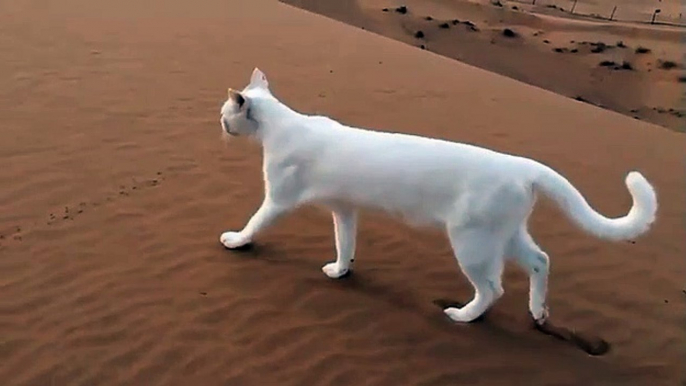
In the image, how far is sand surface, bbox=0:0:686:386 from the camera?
4809 millimetres

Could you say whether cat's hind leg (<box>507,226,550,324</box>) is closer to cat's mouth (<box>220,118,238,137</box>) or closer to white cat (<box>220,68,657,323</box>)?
white cat (<box>220,68,657,323</box>)

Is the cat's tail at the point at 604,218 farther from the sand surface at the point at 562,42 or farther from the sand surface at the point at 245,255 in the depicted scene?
the sand surface at the point at 562,42

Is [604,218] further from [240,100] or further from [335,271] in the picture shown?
[240,100]

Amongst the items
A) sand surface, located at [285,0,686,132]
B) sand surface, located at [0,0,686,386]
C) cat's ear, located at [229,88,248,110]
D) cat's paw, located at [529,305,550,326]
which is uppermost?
cat's ear, located at [229,88,248,110]

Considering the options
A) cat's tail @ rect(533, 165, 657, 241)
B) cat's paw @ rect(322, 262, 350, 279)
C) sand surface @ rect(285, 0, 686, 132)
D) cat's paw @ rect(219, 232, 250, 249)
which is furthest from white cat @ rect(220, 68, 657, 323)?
sand surface @ rect(285, 0, 686, 132)

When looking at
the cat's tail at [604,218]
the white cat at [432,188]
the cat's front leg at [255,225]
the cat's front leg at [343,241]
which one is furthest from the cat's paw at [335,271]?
the cat's tail at [604,218]

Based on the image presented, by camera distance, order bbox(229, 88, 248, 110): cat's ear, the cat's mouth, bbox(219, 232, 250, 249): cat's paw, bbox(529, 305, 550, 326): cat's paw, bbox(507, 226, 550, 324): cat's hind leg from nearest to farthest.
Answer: bbox(507, 226, 550, 324): cat's hind leg → bbox(529, 305, 550, 326): cat's paw → bbox(229, 88, 248, 110): cat's ear → the cat's mouth → bbox(219, 232, 250, 249): cat's paw

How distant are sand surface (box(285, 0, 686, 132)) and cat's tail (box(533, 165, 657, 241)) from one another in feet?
28.9

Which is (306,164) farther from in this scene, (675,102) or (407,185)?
(675,102)

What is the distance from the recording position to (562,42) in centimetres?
1666

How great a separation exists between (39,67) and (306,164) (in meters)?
5.45

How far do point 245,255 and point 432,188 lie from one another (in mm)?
1720

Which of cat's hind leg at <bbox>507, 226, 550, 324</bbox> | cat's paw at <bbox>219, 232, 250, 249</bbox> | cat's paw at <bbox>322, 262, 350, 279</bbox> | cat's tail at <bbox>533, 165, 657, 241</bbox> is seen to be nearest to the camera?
cat's tail at <bbox>533, 165, 657, 241</bbox>

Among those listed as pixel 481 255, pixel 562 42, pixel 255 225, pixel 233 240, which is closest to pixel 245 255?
pixel 233 240
